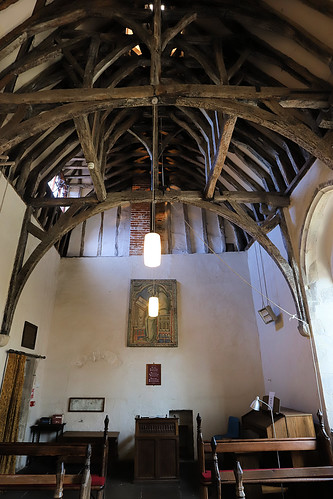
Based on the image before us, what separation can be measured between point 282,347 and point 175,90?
4379mm

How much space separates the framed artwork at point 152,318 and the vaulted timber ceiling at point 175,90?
7.64ft

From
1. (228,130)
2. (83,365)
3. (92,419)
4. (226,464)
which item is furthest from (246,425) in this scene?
(228,130)

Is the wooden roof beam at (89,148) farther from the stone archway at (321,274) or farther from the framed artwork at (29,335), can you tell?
the stone archway at (321,274)

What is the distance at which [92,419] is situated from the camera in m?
Result: 6.09

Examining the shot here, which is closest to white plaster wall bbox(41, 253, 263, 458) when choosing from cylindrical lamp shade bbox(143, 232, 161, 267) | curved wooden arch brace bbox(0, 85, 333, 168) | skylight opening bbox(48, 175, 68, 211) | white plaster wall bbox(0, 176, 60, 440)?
white plaster wall bbox(0, 176, 60, 440)

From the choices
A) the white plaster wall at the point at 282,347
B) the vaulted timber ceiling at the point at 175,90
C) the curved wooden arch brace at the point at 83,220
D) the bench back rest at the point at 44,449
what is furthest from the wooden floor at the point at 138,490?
the vaulted timber ceiling at the point at 175,90

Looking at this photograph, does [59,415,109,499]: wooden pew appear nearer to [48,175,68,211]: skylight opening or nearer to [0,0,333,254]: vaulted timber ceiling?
[0,0,333,254]: vaulted timber ceiling

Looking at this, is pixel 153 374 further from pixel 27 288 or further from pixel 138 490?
pixel 27 288

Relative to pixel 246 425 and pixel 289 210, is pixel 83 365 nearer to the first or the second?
pixel 246 425

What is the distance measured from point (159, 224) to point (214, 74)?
4136 millimetres

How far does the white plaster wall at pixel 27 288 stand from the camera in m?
4.66

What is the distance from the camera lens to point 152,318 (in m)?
6.74

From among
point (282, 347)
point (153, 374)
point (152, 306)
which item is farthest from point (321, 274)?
point (153, 374)

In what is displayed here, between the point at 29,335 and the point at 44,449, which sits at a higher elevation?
the point at 29,335
